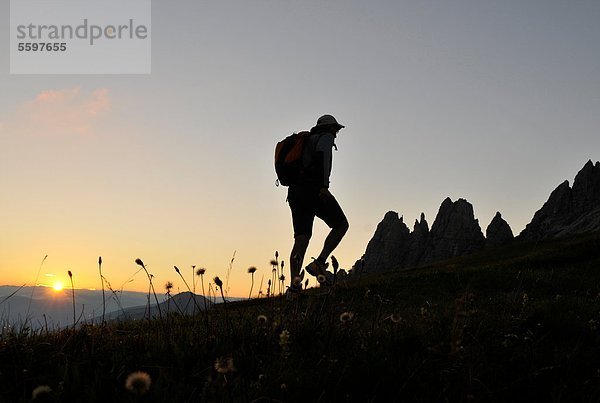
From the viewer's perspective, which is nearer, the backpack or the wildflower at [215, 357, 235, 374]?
the wildflower at [215, 357, 235, 374]

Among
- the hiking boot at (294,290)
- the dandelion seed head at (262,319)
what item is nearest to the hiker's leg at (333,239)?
the hiking boot at (294,290)

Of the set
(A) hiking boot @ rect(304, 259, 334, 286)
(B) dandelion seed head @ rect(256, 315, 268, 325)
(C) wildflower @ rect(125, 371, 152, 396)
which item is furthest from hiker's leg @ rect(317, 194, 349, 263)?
(C) wildflower @ rect(125, 371, 152, 396)

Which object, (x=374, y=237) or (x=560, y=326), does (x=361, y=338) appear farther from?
(x=374, y=237)

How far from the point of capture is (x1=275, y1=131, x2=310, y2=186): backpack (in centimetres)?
982

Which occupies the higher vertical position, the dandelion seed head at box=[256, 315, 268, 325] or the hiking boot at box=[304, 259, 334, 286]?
the hiking boot at box=[304, 259, 334, 286]

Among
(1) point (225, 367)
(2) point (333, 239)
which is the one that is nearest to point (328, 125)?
(2) point (333, 239)

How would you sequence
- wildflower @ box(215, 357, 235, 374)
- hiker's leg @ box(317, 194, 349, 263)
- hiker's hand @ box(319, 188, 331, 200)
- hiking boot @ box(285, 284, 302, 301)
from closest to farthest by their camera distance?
wildflower @ box(215, 357, 235, 374)
hiking boot @ box(285, 284, 302, 301)
hiker's hand @ box(319, 188, 331, 200)
hiker's leg @ box(317, 194, 349, 263)

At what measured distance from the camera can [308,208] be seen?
9.91 metres

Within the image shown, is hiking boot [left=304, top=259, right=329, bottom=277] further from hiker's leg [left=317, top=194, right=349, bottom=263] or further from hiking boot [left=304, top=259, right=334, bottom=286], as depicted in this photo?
hiker's leg [left=317, top=194, right=349, bottom=263]

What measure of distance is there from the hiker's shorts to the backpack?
0.22 m

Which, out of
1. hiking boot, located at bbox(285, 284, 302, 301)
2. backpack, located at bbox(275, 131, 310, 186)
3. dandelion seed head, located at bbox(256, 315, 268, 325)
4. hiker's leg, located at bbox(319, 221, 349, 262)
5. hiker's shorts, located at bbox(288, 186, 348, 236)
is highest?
backpack, located at bbox(275, 131, 310, 186)

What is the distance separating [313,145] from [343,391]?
733 cm

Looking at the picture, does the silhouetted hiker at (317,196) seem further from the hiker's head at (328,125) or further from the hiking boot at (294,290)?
the hiking boot at (294,290)

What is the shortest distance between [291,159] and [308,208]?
3.40 ft
